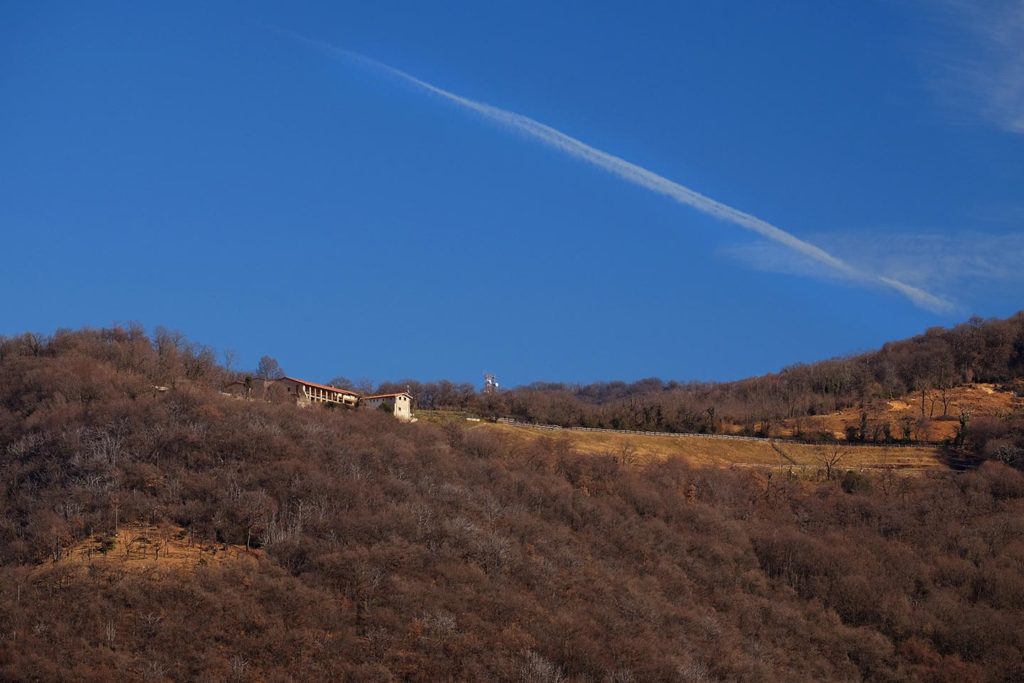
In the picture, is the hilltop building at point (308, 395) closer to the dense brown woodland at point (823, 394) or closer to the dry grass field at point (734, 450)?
the dry grass field at point (734, 450)

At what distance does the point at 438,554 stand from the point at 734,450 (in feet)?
148

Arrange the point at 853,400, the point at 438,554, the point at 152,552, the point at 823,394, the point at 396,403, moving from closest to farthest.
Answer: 1. the point at 152,552
2. the point at 438,554
3. the point at 396,403
4. the point at 853,400
5. the point at 823,394

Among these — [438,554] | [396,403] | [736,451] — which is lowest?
[438,554]

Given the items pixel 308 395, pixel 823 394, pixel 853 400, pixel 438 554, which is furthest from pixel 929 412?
pixel 438 554

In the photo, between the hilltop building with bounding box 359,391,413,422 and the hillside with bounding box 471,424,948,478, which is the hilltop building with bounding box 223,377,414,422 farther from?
the hillside with bounding box 471,424,948,478

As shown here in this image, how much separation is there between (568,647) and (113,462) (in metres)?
25.9

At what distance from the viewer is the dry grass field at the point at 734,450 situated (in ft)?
289

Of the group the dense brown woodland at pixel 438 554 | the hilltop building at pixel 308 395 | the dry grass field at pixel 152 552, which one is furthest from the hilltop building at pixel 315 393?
the dry grass field at pixel 152 552

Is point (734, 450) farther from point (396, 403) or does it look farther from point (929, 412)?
point (396, 403)

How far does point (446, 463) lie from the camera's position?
2714 inches

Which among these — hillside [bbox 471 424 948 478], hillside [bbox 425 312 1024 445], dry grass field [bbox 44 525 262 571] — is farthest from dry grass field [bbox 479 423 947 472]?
dry grass field [bbox 44 525 262 571]

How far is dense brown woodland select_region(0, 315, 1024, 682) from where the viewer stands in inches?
1876

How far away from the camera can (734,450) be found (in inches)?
3716

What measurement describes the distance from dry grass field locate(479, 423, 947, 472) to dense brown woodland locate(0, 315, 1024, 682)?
5166 mm
